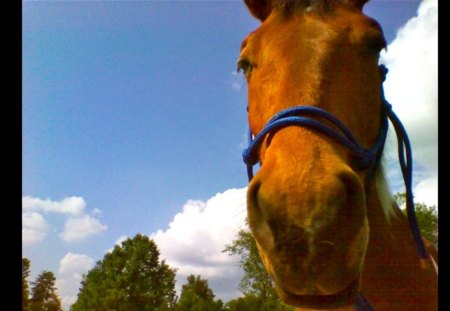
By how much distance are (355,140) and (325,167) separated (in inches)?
9.0

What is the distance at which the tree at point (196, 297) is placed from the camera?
11.2 ft

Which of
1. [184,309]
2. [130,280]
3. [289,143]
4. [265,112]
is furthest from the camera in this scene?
[130,280]

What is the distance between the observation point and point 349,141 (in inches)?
48.6

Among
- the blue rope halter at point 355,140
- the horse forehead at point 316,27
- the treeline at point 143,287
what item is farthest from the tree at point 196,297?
the horse forehead at point 316,27

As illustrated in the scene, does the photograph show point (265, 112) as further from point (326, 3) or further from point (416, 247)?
point (416, 247)

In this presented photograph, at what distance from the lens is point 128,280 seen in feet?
12.5

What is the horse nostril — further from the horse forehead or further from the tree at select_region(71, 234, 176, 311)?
the tree at select_region(71, 234, 176, 311)

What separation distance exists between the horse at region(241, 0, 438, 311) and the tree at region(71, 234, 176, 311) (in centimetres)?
225

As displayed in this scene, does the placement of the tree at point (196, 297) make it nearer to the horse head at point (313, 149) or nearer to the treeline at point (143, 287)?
the treeline at point (143, 287)

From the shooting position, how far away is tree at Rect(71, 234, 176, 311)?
11.4 ft

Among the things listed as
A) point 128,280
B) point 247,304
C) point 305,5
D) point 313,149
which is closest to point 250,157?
point 313,149

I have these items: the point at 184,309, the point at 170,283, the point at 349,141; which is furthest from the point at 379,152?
the point at 184,309
